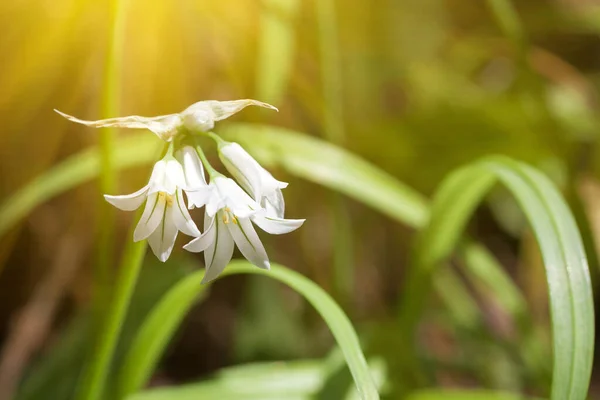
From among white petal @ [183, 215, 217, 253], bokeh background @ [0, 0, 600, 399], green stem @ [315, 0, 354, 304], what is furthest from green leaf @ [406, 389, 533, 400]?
white petal @ [183, 215, 217, 253]

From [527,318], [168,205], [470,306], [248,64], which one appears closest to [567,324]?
[168,205]

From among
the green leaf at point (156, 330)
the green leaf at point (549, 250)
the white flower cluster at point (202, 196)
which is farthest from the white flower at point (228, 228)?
the green leaf at point (549, 250)

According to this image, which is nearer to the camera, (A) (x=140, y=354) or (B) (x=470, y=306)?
(A) (x=140, y=354)

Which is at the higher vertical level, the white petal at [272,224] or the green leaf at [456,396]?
the white petal at [272,224]

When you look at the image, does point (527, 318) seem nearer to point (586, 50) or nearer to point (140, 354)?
point (140, 354)

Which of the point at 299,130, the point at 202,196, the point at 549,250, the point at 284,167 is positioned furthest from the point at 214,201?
the point at 299,130

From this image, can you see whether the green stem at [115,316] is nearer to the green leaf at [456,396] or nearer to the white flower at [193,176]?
the white flower at [193,176]

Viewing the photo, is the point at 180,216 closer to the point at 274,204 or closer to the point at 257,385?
the point at 274,204
